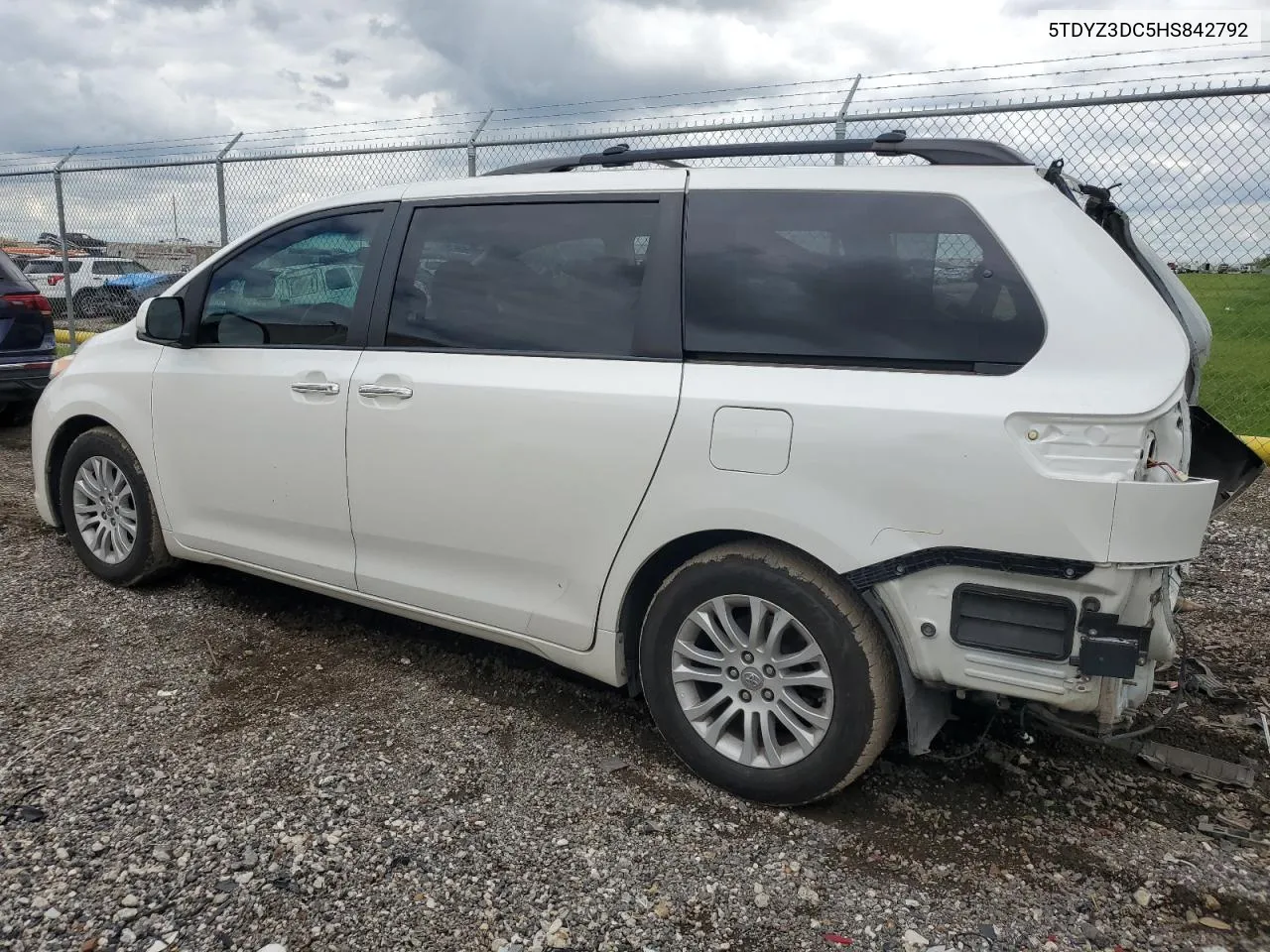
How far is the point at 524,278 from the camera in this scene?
3168 mm

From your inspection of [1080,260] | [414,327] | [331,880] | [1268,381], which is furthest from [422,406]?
[1268,381]

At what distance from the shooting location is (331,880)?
244 centimetres

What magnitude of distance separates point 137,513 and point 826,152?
3337mm

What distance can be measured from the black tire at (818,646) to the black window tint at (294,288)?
1.67 m

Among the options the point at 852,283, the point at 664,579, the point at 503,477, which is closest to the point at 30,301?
the point at 503,477

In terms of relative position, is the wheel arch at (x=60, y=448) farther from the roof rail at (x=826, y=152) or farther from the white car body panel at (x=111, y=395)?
the roof rail at (x=826, y=152)

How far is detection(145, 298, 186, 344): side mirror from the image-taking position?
12.9 feet

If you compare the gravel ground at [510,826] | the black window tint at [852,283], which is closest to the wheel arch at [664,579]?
the gravel ground at [510,826]

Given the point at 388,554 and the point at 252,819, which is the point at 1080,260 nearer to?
the point at 388,554

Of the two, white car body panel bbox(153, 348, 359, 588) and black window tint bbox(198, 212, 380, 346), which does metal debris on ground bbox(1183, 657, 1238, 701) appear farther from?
black window tint bbox(198, 212, 380, 346)

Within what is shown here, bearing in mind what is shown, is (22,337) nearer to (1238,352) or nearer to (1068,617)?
(1068,617)

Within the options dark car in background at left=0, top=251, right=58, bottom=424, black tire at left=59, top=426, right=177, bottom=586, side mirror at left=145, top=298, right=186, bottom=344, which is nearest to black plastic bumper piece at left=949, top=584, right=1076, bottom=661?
side mirror at left=145, top=298, right=186, bottom=344

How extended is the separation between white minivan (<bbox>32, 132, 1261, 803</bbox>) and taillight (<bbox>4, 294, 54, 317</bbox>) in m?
5.09

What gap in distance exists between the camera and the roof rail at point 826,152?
2.67 m
